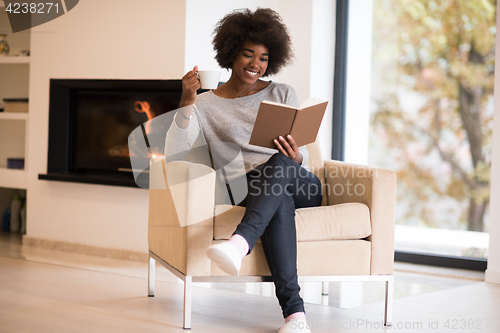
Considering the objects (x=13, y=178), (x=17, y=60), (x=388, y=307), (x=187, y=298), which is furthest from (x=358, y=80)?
(x=13, y=178)

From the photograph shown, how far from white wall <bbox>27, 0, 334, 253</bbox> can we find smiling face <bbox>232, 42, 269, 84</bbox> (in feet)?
2.84

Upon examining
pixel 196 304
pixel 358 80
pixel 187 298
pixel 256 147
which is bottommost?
pixel 196 304

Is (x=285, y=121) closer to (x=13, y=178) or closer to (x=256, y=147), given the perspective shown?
(x=256, y=147)

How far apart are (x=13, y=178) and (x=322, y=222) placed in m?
2.51

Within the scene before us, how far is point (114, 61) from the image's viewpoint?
10.6 feet

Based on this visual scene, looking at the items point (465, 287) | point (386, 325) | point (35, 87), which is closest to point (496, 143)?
point (465, 287)

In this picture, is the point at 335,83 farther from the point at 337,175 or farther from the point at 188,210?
the point at 188,210

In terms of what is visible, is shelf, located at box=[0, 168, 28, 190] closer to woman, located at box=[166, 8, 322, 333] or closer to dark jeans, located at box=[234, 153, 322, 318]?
woman, located at box=[166, 8, 322, 333]

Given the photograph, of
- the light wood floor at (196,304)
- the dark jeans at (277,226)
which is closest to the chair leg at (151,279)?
the light wood floor at (196,304)

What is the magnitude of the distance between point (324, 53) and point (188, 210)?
6.46 feet

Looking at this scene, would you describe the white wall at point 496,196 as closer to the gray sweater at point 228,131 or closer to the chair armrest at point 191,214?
the gray sweater at point 228,131

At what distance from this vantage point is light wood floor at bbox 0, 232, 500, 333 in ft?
6.27

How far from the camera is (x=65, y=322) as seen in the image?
1.88 meters

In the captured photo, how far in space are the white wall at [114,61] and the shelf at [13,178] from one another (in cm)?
6
